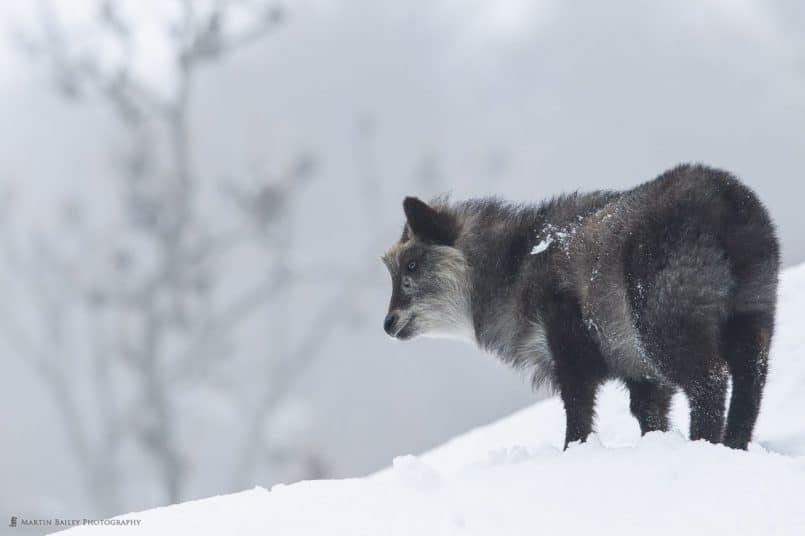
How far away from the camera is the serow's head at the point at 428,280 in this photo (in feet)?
20.9

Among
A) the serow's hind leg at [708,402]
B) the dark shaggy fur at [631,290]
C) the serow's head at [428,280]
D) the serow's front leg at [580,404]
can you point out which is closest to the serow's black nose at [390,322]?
the serow's head at [428,280]

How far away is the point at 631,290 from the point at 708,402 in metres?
0.64

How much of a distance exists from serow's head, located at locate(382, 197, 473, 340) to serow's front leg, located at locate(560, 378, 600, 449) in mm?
1093

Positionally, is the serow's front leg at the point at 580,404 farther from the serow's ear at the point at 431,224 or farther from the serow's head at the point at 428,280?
the serow's ear at the point at 431,224

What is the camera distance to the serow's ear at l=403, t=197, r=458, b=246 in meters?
6.38

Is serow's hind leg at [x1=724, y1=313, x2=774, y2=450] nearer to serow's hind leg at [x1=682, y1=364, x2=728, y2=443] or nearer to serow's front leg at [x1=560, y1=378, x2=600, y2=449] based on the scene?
serow's hind leg at [x1=682, y1=364, x2=728, y2=443]

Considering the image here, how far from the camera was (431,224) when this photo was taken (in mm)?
6402

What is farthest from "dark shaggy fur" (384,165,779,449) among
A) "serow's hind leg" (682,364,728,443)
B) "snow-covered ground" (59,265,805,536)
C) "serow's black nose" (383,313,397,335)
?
"snow-covered ground" (59,265,805,536)

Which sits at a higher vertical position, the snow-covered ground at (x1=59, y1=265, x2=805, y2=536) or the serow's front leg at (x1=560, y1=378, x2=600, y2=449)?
the serow's front leg at (x1=560, y1=378, x2=600, y2=449)

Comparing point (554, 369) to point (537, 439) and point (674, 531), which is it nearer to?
point (674, 531)

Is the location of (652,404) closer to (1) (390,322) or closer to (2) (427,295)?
(2) (427,295)

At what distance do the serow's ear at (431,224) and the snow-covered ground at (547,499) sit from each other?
190 centimetres

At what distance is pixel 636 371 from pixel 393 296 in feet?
5.61

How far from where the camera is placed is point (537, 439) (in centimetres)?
823
